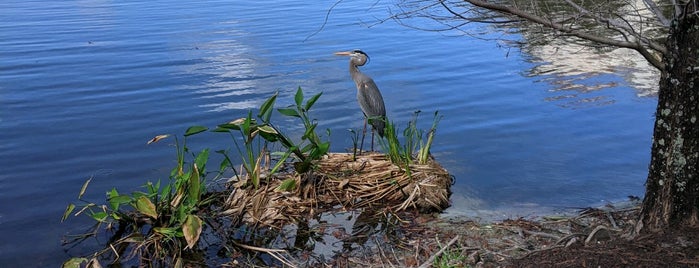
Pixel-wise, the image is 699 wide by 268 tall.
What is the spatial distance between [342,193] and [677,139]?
312 centimetres

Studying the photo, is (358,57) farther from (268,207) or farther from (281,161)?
(268,207)

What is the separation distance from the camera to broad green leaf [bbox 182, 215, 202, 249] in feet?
18.3

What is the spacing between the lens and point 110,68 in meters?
12.9

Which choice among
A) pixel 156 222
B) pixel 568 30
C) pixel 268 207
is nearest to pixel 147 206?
pixel 156 222

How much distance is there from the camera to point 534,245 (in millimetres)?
5277

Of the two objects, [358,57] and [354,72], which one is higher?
[358,57]

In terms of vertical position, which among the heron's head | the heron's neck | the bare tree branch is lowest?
the heron's neck

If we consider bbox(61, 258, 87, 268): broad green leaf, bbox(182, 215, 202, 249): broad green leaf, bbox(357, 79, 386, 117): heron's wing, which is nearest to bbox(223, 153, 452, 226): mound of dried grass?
bbox(182, 215, 202, 249): broad green leaf

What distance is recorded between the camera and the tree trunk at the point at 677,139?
411 centimetres

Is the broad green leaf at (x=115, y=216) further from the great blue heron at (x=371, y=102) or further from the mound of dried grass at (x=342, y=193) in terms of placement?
the great blue heron at (x=371, y=102)

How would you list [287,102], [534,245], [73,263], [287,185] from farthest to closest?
[287,102]
[287,185]
[73,263]
[534,245]

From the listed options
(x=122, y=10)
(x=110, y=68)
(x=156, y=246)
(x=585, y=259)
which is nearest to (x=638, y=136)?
(x=585, y=259)

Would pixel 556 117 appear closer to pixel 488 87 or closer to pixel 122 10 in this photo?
pixel 488 87

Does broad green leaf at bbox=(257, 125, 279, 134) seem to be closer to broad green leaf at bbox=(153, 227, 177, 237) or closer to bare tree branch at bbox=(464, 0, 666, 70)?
broad green leaf at bbox=(153, 227, 177, 237)
